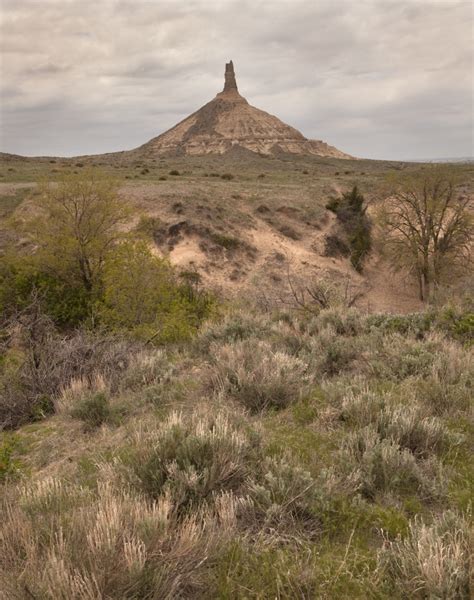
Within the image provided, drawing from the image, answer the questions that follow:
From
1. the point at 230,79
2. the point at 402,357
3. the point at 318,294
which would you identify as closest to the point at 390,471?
the point at 402,357

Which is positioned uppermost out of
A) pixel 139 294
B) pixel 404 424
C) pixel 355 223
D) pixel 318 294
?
pixel 355 223

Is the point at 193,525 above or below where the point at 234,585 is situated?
above

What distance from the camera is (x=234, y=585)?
2352mm

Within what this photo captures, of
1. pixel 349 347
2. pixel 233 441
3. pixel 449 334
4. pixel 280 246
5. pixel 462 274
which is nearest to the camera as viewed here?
pixel 233 441

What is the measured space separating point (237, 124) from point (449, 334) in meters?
127

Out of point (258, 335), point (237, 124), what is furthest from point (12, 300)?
point (237, 124)

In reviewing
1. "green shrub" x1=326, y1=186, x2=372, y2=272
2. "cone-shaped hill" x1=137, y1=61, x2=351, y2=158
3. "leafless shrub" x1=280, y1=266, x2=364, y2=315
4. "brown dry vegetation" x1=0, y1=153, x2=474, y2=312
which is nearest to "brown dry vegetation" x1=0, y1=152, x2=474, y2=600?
"leafless shrub" x1=280, y1=266, x2=364, y2=315

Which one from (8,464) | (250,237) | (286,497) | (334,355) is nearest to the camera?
(286,497)

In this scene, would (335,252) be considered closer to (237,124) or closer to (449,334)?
(449,334)

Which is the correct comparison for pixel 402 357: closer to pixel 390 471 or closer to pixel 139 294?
pixel 390 471

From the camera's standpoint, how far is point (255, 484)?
3.22 m

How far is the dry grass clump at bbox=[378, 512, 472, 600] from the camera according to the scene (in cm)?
217

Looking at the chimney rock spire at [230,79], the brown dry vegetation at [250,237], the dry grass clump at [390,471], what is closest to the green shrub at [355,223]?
the brown dry vegetation at [250,237]

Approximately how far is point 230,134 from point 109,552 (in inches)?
4944
